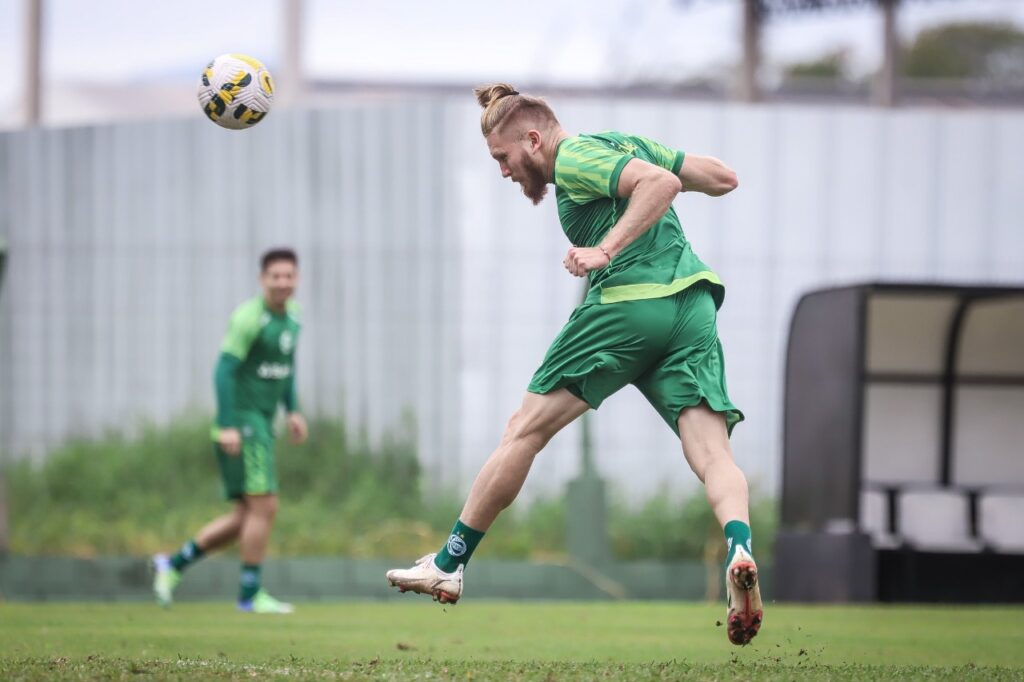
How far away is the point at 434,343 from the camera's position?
17734 mm

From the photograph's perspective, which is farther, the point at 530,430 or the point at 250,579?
the point at 250,579

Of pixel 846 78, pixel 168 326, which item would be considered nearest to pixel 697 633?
pixel 168 326

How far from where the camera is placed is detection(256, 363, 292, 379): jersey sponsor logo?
11.7m

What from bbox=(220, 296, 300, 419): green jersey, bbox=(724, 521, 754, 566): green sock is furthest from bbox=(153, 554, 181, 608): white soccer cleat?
bbox=(724, 521, 754, 566): green sock

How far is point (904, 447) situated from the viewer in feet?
56.7

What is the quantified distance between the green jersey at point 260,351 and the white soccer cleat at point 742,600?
6144mm

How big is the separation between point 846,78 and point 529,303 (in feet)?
106

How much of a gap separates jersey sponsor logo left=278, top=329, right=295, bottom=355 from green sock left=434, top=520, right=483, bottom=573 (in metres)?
5.23

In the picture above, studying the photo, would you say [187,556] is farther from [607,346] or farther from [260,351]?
[607,346]

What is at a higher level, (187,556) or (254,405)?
(254,405)

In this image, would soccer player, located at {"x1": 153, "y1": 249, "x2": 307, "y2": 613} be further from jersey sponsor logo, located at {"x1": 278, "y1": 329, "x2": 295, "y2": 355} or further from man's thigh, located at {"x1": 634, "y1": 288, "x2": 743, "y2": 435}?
man's thigh, located at {"x1": 634, "y1": 288, "x2": 743, "y2": 435}

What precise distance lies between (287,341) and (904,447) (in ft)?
26.5

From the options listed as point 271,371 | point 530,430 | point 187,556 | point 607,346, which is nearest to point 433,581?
point 530,430

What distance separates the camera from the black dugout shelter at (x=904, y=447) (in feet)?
46.7
